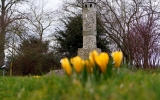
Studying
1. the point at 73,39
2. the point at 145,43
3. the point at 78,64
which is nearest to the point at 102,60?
the point at 78,64

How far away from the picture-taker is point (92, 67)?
183cm

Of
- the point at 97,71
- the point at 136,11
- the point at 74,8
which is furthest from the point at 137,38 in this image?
the point at 97,71

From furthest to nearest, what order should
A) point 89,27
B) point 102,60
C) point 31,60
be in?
point 31,60
point 89,27
point 102,60

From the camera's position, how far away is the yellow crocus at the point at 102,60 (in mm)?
1677

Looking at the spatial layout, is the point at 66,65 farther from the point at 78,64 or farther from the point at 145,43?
the point at 145,43

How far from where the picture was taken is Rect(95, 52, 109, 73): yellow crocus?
1.68 m

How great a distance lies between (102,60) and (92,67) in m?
0.15

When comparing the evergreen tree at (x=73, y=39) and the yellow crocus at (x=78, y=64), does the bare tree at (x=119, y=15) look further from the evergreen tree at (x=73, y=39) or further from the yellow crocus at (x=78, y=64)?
the yellow crocus at (x=78, y=64)

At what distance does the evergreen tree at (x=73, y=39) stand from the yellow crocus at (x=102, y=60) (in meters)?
21.2

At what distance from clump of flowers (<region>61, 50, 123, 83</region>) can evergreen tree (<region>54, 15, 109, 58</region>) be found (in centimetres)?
2119

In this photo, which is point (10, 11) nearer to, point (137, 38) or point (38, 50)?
point (38, 50)

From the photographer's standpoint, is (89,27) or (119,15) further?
(119,15)

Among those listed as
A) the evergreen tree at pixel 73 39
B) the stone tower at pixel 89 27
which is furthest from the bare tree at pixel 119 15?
the stone tower at pixel 89 27

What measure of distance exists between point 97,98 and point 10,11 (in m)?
24.5
